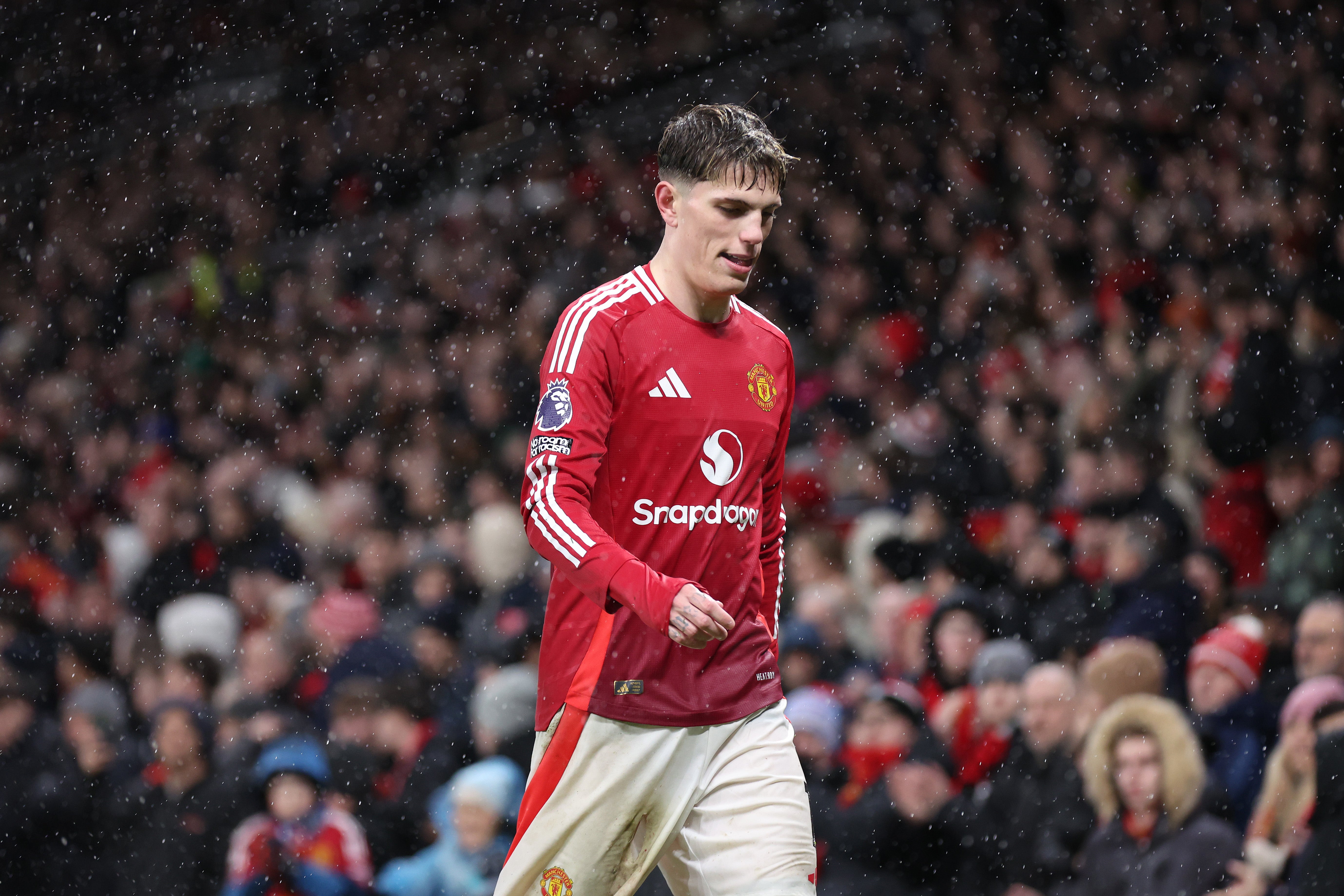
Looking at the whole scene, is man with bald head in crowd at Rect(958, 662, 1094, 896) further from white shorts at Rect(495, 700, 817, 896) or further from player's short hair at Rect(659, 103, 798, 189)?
player's short hair at Rect(659, 103, 798, 189)

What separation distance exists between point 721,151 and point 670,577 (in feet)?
2.99

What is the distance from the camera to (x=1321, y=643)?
18.1 feet

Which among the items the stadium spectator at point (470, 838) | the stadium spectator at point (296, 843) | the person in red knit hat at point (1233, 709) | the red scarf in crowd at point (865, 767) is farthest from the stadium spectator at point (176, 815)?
the person in red knit hat at point (1233, 709)

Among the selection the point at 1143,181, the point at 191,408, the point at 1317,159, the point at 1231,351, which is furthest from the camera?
the point at 191,408

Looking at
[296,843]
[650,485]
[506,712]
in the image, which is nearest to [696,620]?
[650,485]

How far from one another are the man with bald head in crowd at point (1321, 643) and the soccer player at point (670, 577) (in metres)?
2.66

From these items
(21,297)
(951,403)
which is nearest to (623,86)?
(21,297)

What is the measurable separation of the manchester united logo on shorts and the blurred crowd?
7.37ft

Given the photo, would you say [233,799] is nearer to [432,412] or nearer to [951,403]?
[951,403]

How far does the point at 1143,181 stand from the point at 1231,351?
7.90 ft

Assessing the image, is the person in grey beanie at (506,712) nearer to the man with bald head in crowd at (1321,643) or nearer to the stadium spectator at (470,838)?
the stadium spectator at (470,838)

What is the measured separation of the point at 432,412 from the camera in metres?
12.3

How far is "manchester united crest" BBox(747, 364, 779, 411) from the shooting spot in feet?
11.9

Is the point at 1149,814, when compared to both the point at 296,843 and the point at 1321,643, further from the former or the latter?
the point at 296,843
